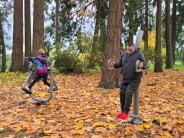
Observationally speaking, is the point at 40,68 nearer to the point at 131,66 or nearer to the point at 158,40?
the point at 131,66

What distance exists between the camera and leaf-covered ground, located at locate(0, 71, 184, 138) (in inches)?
325

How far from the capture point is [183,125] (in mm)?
8844

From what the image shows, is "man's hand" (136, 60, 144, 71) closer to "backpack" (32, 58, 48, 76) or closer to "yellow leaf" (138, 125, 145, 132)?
"yellow leaf" (138, 125, 145, 132)

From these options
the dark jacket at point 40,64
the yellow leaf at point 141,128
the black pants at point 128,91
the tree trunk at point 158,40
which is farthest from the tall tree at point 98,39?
the yellow leaf at point 141,128

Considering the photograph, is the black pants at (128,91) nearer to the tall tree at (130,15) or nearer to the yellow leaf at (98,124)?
the yellow leaf at (98,124)

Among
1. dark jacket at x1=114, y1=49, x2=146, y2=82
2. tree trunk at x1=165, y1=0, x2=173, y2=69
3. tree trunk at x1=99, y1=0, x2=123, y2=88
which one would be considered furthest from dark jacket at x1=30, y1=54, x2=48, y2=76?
tree trunk at x1=165, y1=0, x2=173, y2=69

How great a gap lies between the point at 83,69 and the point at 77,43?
1.46 m

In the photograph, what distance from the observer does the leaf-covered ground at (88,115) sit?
8.27 meters

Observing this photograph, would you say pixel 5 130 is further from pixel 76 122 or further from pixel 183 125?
pixel 183 125

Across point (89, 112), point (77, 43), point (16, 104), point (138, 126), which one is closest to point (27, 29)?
point (77, 43)

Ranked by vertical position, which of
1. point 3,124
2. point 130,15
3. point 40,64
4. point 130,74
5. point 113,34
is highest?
point 130,15

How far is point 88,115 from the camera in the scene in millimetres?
9508

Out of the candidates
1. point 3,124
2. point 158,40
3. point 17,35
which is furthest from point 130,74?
point 17,35

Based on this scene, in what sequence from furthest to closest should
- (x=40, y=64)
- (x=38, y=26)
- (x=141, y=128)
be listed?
1. (x=38, y=26)
2. (x=40, y=64)
3. (x=141, y=128)
